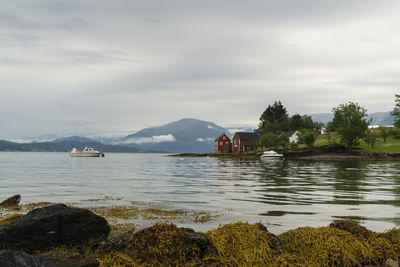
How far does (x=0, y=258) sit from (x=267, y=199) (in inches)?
715

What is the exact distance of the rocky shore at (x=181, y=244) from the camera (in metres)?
7.70

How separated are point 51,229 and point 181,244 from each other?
3.17 m

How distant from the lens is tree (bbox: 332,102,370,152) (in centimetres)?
11462

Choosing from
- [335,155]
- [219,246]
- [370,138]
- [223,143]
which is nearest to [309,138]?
[335,155]

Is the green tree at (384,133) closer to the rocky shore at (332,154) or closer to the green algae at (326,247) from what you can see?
the rocky shore at (332,154)

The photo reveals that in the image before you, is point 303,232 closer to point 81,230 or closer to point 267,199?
point 81,230

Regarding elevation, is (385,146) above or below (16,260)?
below

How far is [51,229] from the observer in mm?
8133

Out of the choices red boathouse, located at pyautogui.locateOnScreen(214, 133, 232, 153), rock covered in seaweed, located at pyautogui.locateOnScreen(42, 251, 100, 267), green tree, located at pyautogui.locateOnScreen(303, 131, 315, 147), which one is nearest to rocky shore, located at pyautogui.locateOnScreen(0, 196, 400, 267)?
rock covered in seaweed, located at pyautogui.locateOnScreen(42, 251, 100, 267)

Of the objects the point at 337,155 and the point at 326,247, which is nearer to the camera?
the point at 326,247

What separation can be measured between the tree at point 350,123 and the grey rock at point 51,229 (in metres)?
117

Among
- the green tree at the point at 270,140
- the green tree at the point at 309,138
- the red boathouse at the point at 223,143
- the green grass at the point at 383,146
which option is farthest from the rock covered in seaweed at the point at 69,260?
the red boathouse at the point at 223,143

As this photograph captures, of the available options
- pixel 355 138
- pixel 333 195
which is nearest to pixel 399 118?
pixel 355 138

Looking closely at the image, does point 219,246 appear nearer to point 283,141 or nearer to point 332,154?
point 332,154
